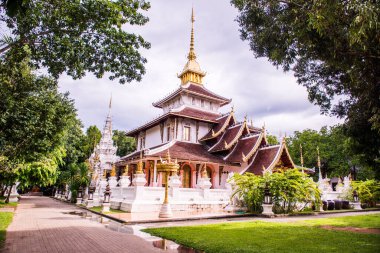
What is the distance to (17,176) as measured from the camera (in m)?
18.5

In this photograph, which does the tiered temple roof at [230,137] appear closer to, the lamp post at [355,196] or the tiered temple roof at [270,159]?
Answer: the tiered temple roof at [270,159]

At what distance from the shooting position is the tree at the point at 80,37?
24.0ft

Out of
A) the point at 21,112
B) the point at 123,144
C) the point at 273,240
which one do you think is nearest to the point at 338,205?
the point at 273,240

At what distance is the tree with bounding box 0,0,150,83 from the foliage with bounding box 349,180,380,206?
21.9 metres

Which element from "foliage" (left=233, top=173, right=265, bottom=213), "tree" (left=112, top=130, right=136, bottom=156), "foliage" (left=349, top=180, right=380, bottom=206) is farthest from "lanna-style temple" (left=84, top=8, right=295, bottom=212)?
"tree" (left=112, top=130, right=136, bottom=156)

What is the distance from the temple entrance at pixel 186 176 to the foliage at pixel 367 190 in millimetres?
13435

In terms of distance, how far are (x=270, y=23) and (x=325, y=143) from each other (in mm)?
37266

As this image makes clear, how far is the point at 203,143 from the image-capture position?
82.4 ft

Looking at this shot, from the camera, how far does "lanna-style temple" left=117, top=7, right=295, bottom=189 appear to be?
70.4 ft

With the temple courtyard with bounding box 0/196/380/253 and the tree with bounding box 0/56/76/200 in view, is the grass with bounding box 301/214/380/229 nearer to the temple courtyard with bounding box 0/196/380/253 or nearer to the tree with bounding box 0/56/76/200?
the temple courtyard with bounding box 0/196/380/253

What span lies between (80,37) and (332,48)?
6.58 m

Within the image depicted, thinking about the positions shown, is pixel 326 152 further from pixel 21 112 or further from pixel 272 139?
pixel 21 112

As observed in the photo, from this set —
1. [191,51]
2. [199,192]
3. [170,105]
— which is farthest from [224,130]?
[191,51]

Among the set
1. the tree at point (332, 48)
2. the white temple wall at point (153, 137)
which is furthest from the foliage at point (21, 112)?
the white temple wall at point (153, 137)
